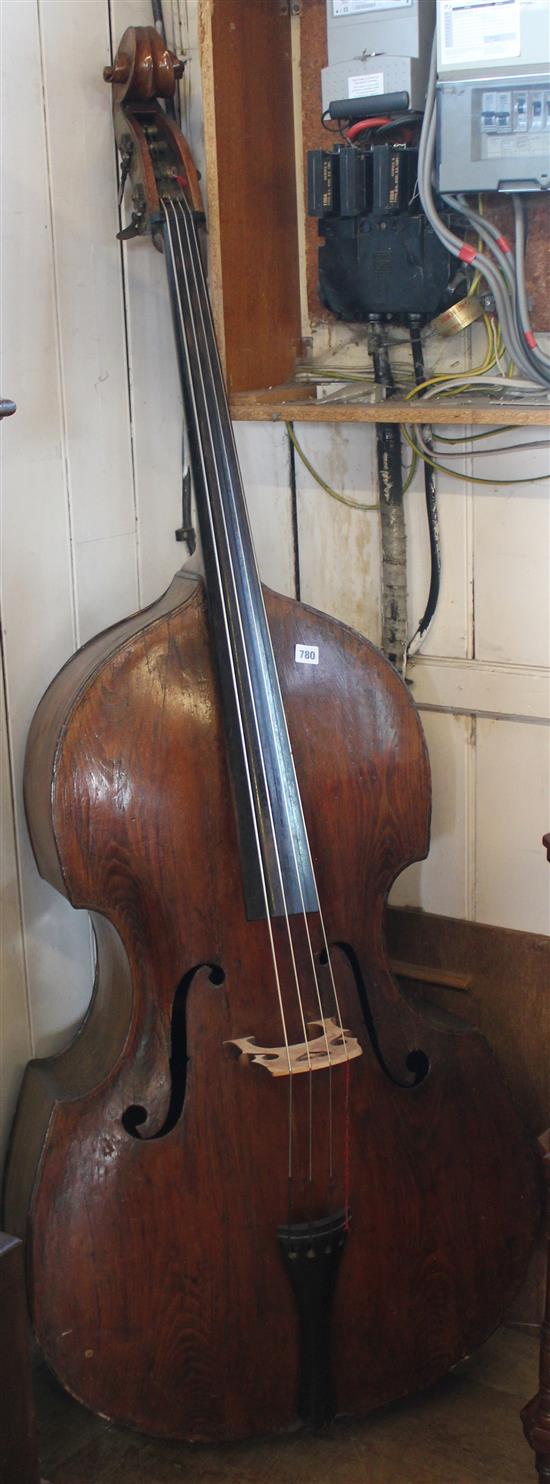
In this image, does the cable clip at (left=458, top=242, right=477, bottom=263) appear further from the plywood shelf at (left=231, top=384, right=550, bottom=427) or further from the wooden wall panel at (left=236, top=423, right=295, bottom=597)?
the wooden wall panel at (left=236, top=423, right=295, bottom=597)

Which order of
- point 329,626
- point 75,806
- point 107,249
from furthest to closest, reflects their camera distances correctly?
point 107,249
point 329,626
point 75,806

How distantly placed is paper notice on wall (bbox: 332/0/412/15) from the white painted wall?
0.27 metres

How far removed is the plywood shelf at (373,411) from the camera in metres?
1.65

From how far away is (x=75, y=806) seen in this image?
5.24ft

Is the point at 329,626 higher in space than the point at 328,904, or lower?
higher

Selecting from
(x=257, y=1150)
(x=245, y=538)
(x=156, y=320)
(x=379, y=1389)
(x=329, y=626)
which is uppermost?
(x=156, y=320)

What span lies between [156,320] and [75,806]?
740mm

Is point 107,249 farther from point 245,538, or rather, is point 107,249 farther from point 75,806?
point 75,806

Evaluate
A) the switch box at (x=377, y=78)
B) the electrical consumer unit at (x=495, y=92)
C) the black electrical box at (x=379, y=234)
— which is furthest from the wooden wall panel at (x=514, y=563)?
the switch box at (x=377, y=78)

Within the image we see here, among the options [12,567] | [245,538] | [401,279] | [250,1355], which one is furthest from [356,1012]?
[401,279]

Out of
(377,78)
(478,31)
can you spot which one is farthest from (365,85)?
(478,31)

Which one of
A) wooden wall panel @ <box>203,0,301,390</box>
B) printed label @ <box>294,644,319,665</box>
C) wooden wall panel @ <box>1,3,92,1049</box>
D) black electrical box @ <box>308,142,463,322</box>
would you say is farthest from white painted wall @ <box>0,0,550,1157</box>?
printed label @ <box>294,644,319,665</box>

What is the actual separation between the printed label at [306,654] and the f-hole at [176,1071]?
37 cm

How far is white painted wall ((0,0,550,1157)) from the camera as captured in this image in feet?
5.81
